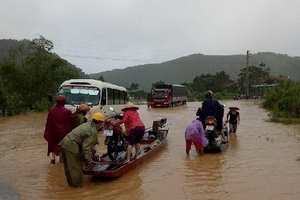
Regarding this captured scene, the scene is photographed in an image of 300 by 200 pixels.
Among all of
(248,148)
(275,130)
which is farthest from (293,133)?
(248,148)

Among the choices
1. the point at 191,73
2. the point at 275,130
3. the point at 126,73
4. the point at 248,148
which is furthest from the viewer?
the point at 126,73

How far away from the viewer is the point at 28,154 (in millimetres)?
11914

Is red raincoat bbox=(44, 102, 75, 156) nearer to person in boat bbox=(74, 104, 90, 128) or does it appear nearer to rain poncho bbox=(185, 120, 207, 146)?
person in boat bbox=(74, 104, 90, 128)

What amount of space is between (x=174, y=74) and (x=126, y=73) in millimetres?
20480

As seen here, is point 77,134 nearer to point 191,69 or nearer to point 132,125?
point 132,125

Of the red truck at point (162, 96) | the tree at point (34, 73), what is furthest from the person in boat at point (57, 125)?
the red truck at point (162, 96)

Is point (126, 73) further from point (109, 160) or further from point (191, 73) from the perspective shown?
point (109, 160)

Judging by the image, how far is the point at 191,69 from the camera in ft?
459

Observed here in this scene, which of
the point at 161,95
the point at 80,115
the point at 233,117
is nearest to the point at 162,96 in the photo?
the point at 161,95

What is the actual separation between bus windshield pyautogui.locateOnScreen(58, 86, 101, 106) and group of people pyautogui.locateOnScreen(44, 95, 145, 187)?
6.31m

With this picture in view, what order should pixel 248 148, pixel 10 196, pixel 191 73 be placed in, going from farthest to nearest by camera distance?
pixel 191 73 → pixel 248 148 → pixel 10 196

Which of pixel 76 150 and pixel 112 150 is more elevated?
pixel 76 150

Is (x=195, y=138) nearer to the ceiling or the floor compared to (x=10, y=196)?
nearer to the ceiling

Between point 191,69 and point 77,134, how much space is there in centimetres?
13384
